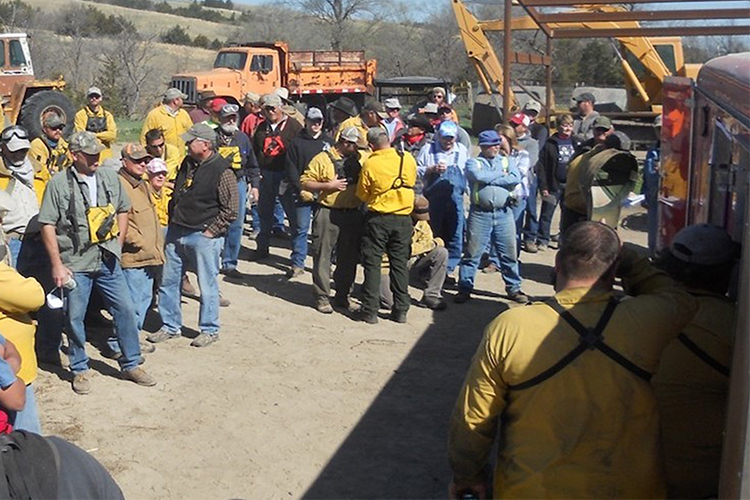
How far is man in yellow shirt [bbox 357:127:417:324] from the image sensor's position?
7652 millimetres

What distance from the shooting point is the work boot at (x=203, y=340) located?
7.43 m

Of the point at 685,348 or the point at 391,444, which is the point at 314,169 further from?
the point at 685,348

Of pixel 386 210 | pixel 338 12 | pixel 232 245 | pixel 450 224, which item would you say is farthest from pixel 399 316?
pixel 338 12

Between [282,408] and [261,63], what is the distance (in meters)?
19.9

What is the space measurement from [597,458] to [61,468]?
5.35 feet

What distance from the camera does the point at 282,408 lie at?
246 inches

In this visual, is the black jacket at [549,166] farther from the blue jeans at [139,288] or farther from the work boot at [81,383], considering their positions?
the work boot at [81,383]

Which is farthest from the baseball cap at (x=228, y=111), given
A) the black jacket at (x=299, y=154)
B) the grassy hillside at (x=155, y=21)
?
the grassy hillside at (x=155, y=21)

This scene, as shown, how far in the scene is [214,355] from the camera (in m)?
7.29

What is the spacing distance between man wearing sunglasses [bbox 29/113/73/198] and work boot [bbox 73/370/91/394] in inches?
59.8

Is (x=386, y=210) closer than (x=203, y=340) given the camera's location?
No

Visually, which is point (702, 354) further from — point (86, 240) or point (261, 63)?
point (261, 63)

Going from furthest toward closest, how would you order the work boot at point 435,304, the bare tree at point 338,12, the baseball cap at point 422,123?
the bare tree at point 338,12 → the baseball cap at point 422,123 → the work boot at point 435,304

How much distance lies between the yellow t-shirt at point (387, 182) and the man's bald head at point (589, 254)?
464 centimetres
